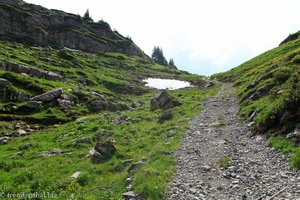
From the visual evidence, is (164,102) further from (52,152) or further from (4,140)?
(4,140)

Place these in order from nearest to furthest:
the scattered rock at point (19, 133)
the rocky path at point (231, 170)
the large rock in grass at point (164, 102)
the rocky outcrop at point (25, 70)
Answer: the rocky path at point (231, 170), the scattered rock at point (19, 133), the large rock in grass at point (164, 102), the rocky outcrop at point (25, 70)

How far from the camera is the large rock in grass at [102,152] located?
22.1 metres

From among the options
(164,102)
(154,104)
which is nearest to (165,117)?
(164,102)

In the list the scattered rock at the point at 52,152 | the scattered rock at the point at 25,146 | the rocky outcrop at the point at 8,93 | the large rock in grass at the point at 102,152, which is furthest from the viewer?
the rocky outcrop at the point at 8,93

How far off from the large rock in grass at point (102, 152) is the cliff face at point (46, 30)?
11746 cm

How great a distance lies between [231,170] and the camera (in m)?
16.8

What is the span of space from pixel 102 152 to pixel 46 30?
164411 millimetres

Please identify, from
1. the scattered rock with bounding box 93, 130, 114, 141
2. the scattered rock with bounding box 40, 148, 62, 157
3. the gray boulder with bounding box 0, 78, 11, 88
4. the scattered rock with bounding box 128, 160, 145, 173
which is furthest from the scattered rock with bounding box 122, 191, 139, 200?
the gray boulder with bounding box 0, 78, 11, 88

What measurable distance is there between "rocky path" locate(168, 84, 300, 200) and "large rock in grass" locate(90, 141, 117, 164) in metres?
6.05

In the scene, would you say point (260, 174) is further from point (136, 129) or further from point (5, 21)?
point (5, 21)

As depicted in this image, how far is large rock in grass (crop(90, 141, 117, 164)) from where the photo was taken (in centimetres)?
2212

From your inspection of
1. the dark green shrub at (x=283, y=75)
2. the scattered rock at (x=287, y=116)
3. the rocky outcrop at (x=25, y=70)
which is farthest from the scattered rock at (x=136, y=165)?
the rocky outcrop at (x=25, y=70)

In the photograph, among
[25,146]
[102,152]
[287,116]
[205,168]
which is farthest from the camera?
[25,146]

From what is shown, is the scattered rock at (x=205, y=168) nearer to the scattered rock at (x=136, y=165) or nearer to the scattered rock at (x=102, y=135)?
the scattered rock at (x=136, y=165)
